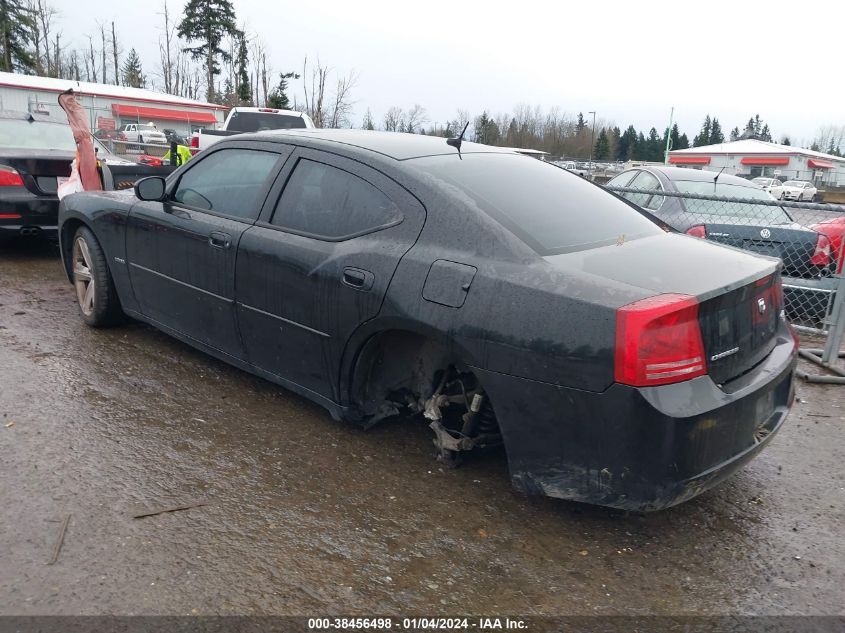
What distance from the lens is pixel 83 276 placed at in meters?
5.15

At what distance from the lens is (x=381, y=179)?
10.9ft

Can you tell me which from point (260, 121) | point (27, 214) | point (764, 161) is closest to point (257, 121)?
point (260, 121)

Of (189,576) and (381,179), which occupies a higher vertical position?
(381,179)

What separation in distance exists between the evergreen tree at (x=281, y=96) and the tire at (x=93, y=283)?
42819 mm

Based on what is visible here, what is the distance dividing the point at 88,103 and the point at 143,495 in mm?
48551

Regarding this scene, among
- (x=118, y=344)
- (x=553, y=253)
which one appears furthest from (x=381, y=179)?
A: (x=118, y=344)

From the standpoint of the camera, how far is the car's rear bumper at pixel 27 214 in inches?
271

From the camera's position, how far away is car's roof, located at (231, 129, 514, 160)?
11.7ft

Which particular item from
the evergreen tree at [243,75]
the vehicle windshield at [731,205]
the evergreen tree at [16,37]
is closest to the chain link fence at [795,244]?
the vehicle windshield at [731,205]

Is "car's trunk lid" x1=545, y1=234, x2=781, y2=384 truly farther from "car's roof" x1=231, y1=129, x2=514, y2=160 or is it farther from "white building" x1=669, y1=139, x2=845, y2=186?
"white building" x1=669, y1=139, x2=845, y2=186

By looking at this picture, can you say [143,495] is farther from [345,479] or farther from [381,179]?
[381,179]

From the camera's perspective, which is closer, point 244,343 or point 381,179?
point 381,179

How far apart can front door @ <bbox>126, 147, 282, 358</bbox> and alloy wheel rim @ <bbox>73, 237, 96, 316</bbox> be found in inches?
25.8

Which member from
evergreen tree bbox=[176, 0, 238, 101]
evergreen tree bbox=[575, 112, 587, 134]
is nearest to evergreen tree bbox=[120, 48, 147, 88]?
evergreen tree bbox=[176, 0, 238, 101]
